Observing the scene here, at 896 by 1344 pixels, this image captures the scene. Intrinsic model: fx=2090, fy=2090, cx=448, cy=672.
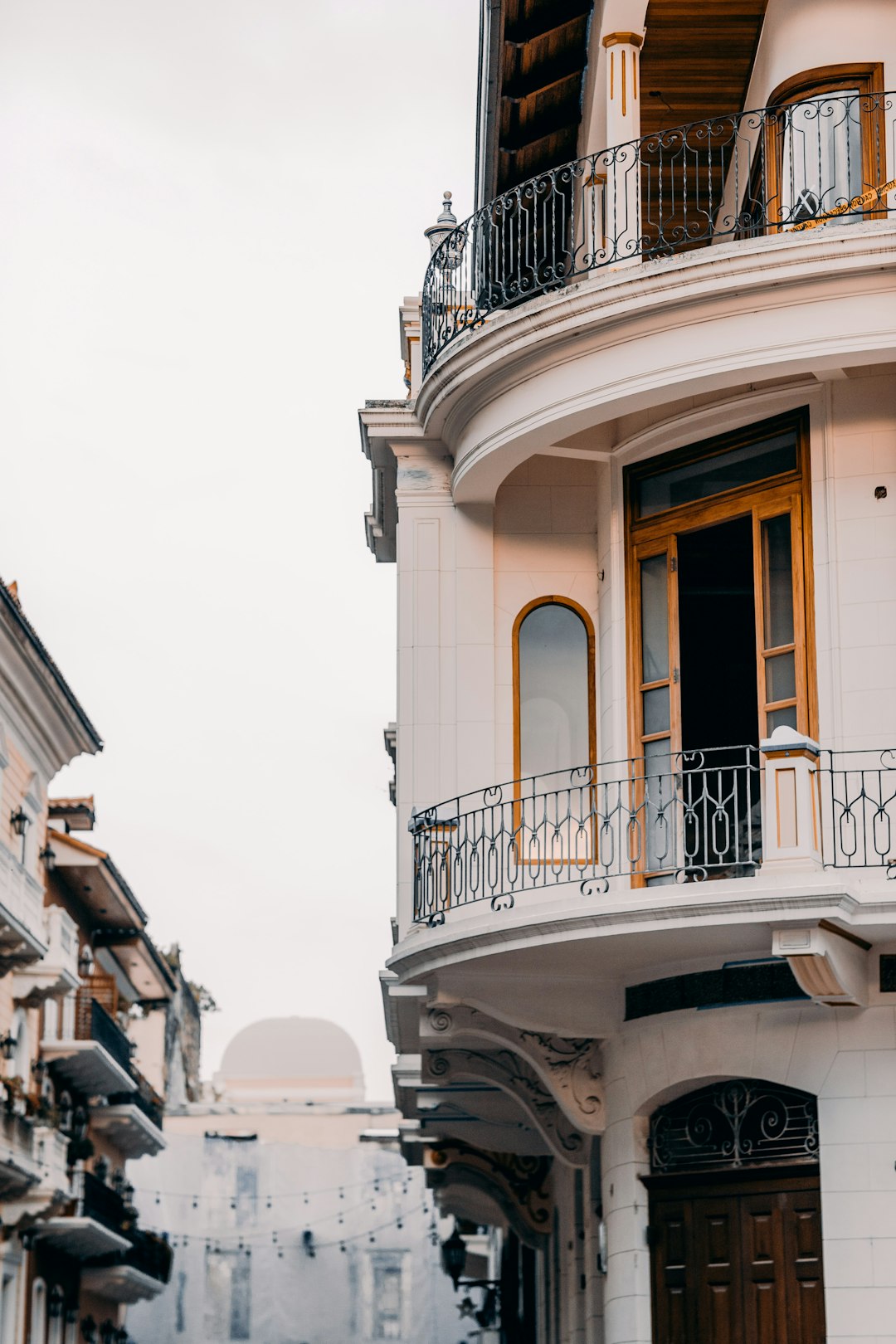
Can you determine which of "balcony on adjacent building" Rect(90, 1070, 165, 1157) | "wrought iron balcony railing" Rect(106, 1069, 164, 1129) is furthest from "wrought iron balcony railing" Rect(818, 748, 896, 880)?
"balcony on adjacent building" Rect(90, 1070, 165, 1157)

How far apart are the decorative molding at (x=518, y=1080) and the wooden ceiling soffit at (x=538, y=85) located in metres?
9.24

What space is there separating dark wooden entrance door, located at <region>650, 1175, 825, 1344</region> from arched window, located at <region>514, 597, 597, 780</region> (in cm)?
361

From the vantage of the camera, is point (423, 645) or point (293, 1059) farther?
point (293, 1059)

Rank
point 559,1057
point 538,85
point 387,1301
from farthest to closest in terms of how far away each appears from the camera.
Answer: point 387,1301 < point 538,85 < point 559,1057

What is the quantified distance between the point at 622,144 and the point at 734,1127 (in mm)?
7323

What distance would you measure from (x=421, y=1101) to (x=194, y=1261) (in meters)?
42.4

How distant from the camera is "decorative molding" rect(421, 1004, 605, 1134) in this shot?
1593cm

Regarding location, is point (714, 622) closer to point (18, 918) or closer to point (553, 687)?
point (553, 687)

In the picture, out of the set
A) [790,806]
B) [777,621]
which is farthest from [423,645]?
[790,806]

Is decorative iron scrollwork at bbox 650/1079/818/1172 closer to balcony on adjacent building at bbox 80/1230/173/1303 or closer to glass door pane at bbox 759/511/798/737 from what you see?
glass door pane at bbox 759/511/798/737

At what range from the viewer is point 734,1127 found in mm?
14703

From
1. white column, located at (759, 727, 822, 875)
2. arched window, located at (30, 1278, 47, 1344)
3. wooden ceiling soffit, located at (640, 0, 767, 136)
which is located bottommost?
arched window, located at (30, 1278, 47, 1344)

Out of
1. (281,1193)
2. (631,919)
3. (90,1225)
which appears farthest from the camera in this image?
(281,1193)

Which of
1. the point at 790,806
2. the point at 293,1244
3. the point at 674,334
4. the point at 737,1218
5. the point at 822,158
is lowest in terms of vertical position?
the point at 737,1218
